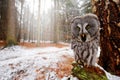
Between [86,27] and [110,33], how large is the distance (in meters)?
1.57

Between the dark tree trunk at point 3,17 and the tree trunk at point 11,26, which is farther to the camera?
the dark tree trunk at point 3,17

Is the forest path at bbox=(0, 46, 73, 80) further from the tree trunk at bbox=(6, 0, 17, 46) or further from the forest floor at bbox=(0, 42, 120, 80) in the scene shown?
the tree trunk at bbox=(6, 0, 17, 46)

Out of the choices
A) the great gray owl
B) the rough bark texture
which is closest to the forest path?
the great gray owl

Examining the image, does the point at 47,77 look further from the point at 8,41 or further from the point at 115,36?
the point at 8,41

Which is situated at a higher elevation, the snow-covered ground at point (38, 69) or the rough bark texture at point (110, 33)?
the rough bark texture at point (110, 33)

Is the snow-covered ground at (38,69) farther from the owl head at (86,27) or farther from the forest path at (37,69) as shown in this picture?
the owl head at (86,27)

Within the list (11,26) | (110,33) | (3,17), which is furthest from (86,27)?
(3,17)

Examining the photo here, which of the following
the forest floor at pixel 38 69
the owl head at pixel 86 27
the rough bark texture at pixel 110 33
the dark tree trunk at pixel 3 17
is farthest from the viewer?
the dark tree trunk at pixel 3 17

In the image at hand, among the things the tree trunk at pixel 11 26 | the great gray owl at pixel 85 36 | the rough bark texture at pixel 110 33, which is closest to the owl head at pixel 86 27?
the great gray owl at pixel 85 36

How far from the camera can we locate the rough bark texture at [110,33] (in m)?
5.55

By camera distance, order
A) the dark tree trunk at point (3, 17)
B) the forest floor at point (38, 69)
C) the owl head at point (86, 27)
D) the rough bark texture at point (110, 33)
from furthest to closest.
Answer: the dark tree trunk at point (3, 17) → the forest floor at point (38, 69) → the rough bark texture at point (110, 33) → the owl head at point (86, 27)

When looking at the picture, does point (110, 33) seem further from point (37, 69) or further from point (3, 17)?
point (3, 17)

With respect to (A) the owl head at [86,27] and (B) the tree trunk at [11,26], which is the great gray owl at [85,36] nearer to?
(A) the owl head at [86,27]

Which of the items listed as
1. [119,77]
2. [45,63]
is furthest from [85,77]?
[45,63]
